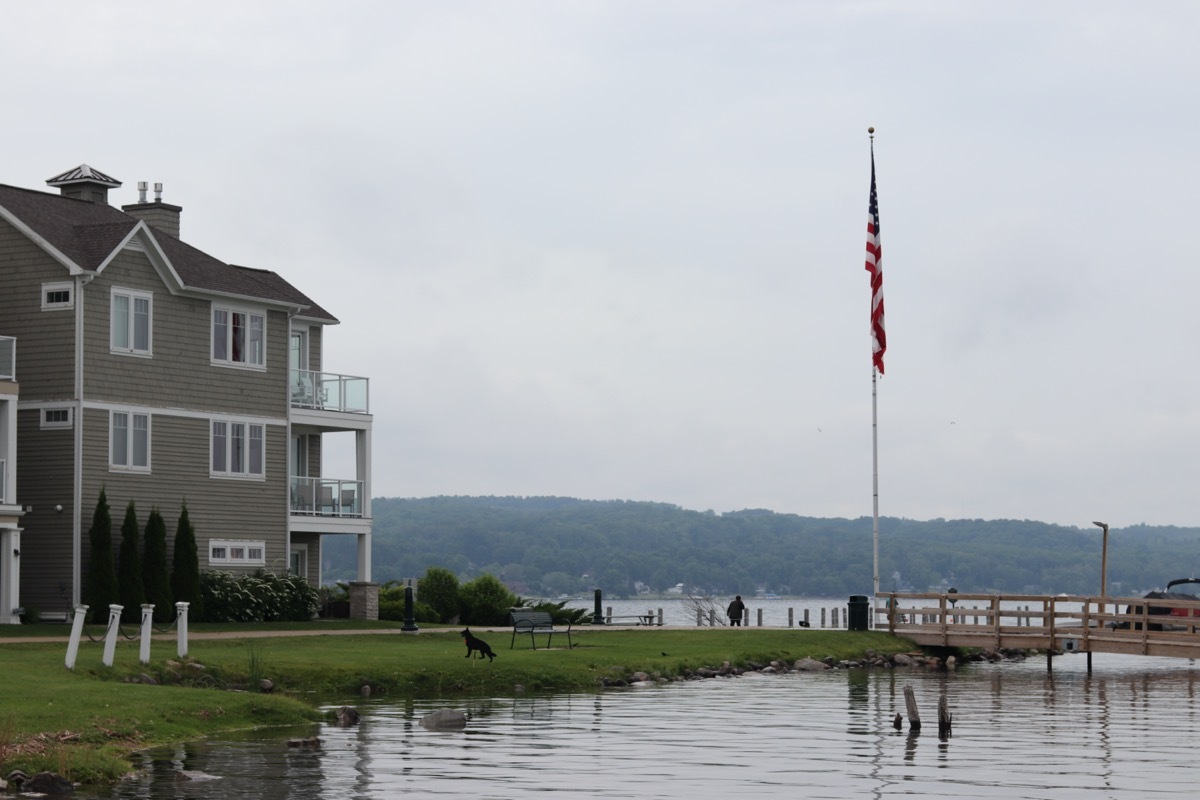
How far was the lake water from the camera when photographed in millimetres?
22031

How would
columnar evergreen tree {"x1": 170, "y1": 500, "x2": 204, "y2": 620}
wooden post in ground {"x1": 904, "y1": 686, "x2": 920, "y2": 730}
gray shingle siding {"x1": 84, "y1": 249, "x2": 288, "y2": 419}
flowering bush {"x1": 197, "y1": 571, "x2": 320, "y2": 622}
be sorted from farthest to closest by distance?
flowering bush {"x1": 197, "y1": 571, "x2": 320, "y2": 622} → columnar evergreen tree {"x1": 170, "y1": 500, "x2": 204, "y2": 620} → gray shingle siding {"x1": 84, "y1": 249, "x2": 288, "y2": 419} → wooden post in ground {"x1": 904, "y1": 686, "x2": 920, "y2": 730}

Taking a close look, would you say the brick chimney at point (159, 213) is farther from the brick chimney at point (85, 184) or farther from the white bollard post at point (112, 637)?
the white bollard post at point (112, 637)

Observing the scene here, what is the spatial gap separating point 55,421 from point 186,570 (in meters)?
4.99

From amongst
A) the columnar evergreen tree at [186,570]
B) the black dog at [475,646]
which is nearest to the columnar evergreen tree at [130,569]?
the columnar evergreen tree at [186,570]

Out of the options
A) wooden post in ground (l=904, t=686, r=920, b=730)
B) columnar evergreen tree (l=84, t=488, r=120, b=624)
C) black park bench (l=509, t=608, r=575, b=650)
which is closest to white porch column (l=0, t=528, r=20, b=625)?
columnar evergreen tree (l=84, t=488, r=120, b=624)

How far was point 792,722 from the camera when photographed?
30.7 m

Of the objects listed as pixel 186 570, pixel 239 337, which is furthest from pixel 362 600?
pixel 239 337

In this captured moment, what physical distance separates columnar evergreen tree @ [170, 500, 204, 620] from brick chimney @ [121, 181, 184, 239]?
1054cm

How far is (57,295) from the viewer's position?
152 feet

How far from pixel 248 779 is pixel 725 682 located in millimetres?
19520

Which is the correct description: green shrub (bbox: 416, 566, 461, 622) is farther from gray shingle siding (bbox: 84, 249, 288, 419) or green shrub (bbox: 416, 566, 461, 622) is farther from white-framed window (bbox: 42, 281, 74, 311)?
white-framed window (bbox: 42, 281, 74, 311)

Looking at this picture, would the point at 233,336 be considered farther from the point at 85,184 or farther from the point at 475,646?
the point at 475,646

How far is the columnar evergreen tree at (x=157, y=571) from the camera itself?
152 feet

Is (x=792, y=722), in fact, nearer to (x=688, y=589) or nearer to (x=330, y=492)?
(x=330, y=492)
